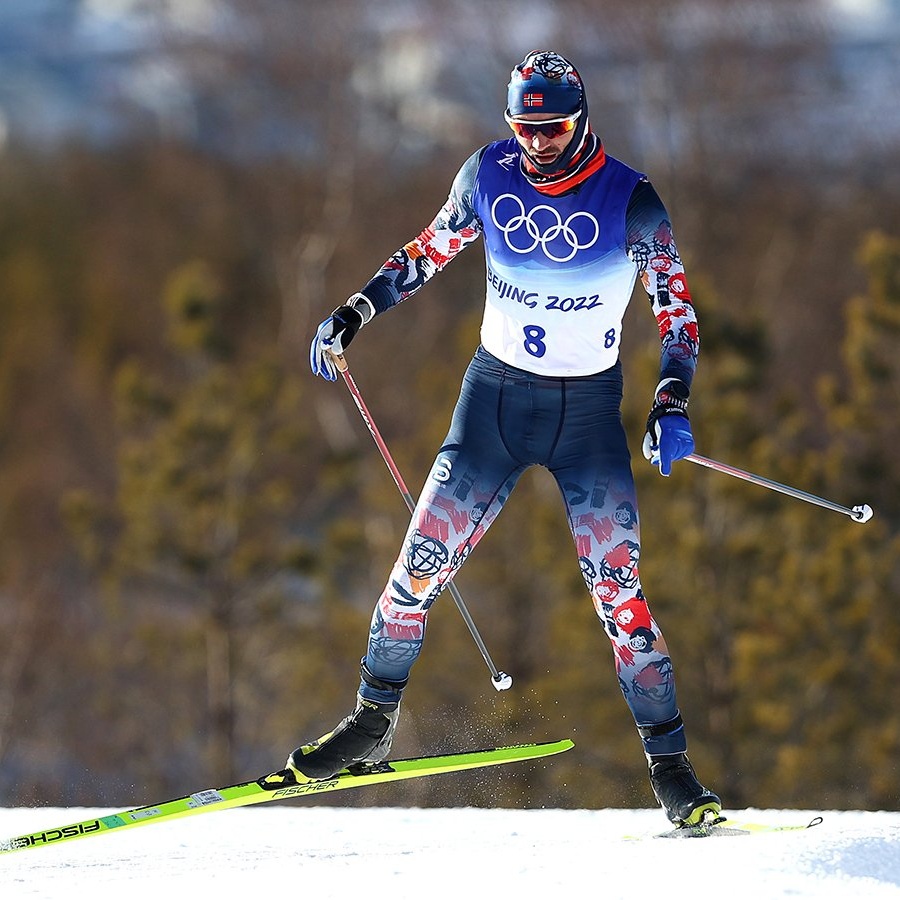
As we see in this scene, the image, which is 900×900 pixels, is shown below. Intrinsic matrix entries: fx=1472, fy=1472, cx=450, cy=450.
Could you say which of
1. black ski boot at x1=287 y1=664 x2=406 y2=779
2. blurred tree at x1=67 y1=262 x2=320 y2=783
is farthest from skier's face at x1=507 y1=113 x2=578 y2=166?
blurred tree at x1=67 y1=262 x2=320 y2=783

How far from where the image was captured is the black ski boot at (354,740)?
167 inches

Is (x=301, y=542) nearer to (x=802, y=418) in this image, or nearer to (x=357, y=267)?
(x=357, y=267)

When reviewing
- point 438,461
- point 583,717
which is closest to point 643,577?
point 583,717

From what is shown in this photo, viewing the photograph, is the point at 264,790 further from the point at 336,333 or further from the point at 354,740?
the point at 336,333

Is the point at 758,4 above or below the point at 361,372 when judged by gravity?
above

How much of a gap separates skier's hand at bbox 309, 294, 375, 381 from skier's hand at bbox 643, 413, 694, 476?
3.09 ft

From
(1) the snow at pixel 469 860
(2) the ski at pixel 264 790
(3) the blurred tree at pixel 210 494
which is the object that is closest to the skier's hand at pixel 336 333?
(2) the ski at pixel 264 790

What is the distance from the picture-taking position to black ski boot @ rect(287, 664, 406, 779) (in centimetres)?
423

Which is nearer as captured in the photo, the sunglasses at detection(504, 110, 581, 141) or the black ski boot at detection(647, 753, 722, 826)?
the sunglasses at detection(504, 110, 581, 141)

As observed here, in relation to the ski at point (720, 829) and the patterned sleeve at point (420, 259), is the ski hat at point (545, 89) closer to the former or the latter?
the patterned sleeve at point (420, 259)

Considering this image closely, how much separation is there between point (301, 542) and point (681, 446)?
1917 centimetres

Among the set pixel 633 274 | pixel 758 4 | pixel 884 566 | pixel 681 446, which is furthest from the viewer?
pixel 758 4

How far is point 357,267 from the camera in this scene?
24.7 metres

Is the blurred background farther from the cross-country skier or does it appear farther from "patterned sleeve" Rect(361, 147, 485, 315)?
the cross-country skier
